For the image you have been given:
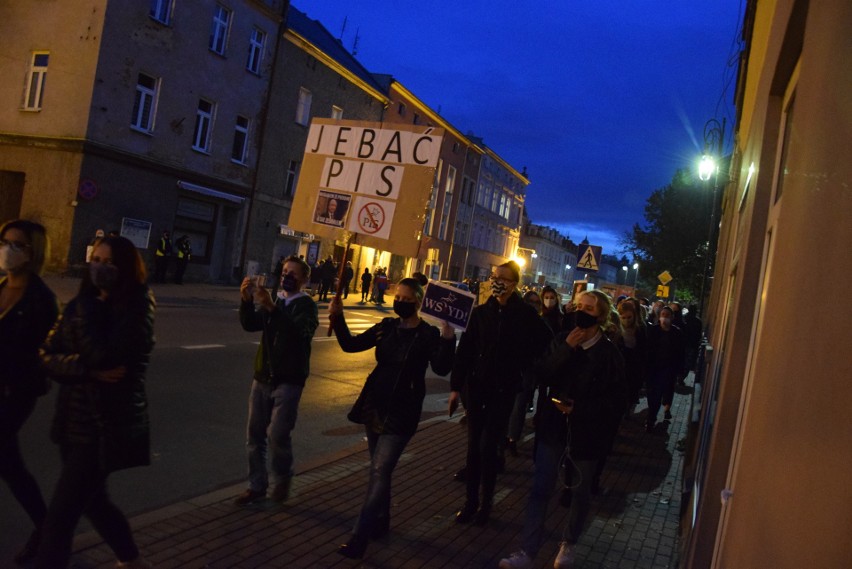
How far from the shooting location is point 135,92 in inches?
869

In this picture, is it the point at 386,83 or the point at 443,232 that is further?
the point at 443,232

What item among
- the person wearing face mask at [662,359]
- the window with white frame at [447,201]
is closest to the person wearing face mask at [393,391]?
the person wearing face mask at [662,359]

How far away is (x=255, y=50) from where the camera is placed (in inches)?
1069

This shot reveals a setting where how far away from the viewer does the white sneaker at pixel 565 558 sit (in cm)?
468

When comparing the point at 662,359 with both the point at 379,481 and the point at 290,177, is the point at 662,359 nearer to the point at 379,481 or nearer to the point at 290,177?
the point at 379,481

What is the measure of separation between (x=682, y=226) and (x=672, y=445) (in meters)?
36.0

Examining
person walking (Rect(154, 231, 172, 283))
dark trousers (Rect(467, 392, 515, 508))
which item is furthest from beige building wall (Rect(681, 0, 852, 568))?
person walking (Rect(154, 231, 172, 283))

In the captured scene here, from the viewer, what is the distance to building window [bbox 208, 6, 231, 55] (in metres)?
24.8

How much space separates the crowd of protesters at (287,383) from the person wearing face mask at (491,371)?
0.04 ft

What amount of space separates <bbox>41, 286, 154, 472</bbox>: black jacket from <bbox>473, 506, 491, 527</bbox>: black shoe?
9.41 ft

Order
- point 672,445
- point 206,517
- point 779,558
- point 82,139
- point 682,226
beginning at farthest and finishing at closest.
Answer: point 682,226 < point 82,139 < point 672,445 < point 206,517 < point 779,558

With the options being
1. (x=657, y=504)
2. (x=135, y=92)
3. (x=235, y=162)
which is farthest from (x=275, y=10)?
(x=657, y=504)

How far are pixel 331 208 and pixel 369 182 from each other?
46cm

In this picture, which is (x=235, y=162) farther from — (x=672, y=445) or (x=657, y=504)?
(x=657, y=504)
